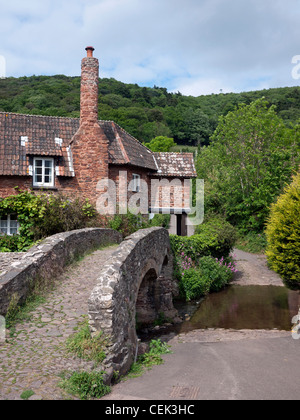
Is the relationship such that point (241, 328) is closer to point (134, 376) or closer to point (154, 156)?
point (134, 376)

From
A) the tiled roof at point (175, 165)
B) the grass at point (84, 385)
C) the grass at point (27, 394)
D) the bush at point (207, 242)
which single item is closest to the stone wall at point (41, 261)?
the grass at point (84, 385)

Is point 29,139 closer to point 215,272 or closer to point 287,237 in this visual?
point 215,272

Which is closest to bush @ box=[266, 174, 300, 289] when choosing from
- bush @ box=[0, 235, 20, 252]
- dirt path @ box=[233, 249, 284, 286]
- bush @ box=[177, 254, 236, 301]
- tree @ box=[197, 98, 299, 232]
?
bush @ box=[177, 254, 236, 301]

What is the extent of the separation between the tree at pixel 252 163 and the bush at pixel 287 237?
13977 mm

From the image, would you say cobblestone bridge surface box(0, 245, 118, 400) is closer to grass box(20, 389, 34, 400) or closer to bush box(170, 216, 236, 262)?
grass box(20, 389, 34, 400)

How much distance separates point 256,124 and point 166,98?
65.9 meters

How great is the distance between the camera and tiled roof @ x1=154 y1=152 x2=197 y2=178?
25719mm

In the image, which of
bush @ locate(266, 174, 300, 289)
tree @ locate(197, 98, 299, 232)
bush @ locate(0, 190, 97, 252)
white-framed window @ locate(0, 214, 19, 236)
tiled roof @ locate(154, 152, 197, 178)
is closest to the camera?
bush @ locate(266, 174, 300, 289)

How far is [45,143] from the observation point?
796 inches

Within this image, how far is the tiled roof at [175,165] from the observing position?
84.4 ft

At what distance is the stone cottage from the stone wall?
508cm

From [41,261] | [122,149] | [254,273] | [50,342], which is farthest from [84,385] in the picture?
[254,273]

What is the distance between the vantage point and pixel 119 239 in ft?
60.9
